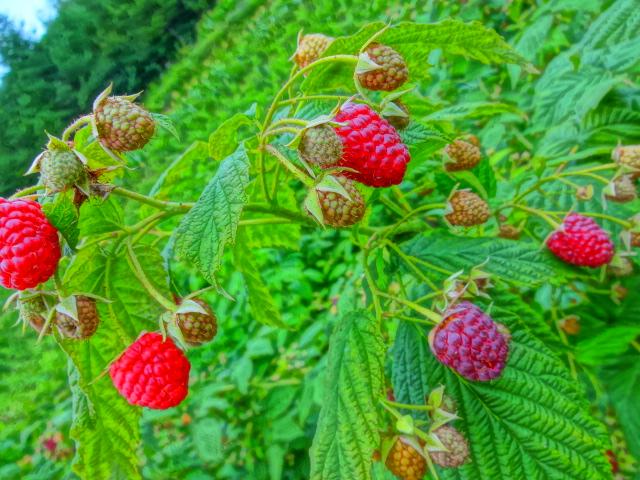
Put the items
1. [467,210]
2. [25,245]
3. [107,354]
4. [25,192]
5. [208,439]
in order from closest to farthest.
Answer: [25,245]
[25,192]
[107,354]
[467,210]
[208,439]

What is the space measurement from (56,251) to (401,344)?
591mm

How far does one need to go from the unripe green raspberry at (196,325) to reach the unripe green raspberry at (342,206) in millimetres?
246

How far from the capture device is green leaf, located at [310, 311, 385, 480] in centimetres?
73

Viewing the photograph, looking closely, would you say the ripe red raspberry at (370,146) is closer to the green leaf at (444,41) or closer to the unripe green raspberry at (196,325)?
the green leaf at (444,41)

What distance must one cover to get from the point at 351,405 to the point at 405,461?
0.45ft

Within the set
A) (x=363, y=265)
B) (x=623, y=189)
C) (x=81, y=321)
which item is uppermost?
(x=81, y=321)

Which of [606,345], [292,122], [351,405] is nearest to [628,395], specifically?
[606,345]

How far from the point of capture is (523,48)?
5.14ft

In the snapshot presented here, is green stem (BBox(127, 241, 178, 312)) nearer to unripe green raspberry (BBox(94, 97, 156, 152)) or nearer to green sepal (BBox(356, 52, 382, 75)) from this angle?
unripe green raspberry (BBox(94, 97, 156, 152))

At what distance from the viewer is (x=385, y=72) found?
29.1 inches

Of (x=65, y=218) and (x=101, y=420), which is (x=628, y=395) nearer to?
(x=101, y=420)

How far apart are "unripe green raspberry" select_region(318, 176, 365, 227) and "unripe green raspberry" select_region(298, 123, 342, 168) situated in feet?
0.11

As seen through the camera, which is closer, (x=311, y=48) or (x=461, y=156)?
(x=311, y=48)

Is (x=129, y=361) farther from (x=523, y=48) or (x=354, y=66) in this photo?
(x=523, y=48)
